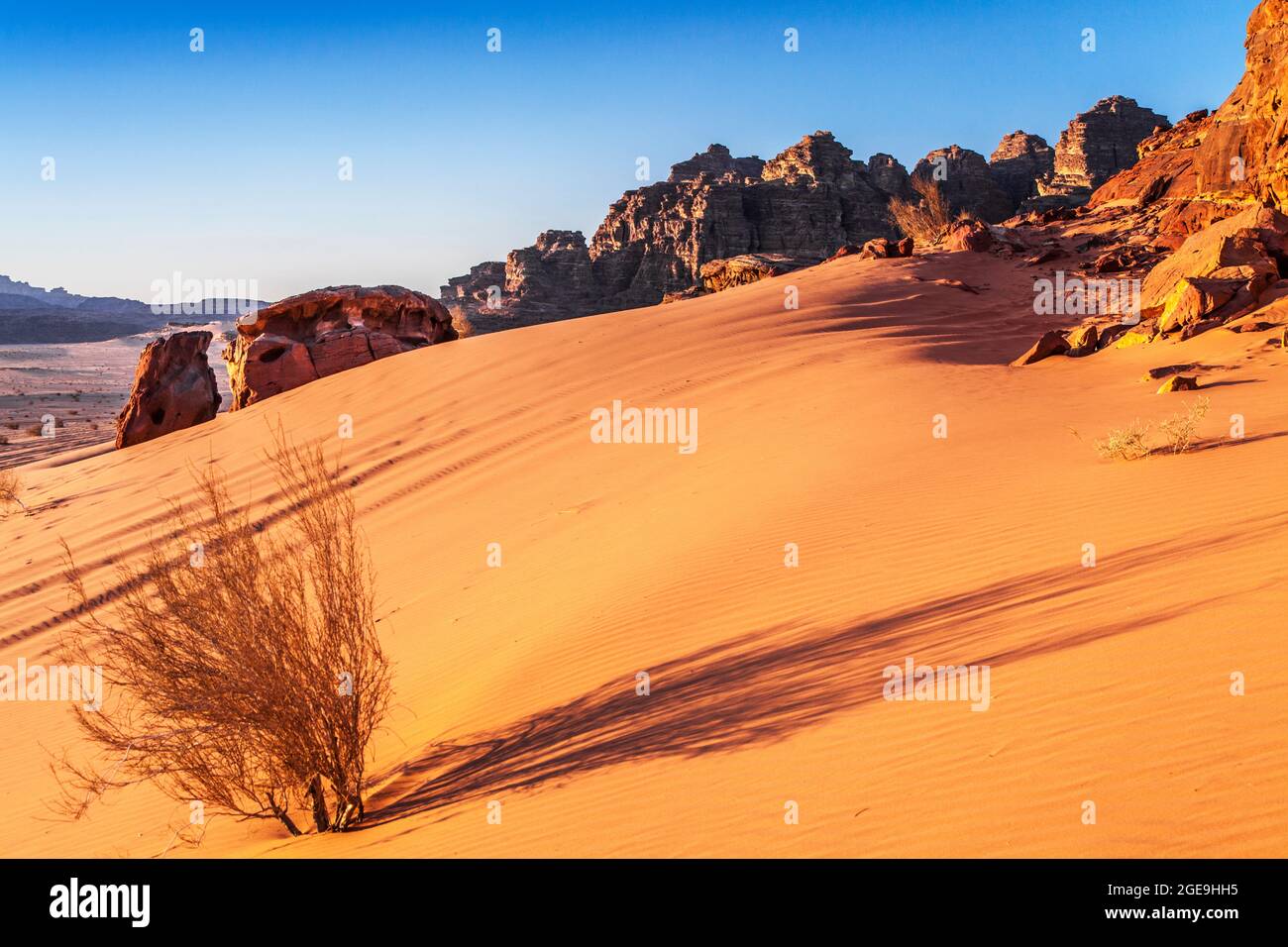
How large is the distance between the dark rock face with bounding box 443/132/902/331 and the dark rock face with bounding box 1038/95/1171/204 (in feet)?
34.7

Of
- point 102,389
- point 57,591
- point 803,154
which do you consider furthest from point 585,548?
point 803,154

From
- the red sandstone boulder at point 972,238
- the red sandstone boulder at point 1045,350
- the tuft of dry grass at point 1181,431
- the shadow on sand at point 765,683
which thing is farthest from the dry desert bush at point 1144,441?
the red sandstone boulder at point 972,238

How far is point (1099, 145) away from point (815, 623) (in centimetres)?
6180

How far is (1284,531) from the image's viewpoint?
519 cm

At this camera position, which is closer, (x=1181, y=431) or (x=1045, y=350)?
(x=1181, y=431)

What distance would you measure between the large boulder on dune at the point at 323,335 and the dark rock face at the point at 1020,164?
4928 cm

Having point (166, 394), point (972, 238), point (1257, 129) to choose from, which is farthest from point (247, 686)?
point (972, 238)

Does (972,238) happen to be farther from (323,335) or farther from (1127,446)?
(1127,446)

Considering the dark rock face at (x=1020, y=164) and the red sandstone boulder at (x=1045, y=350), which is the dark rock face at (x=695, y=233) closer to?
the dark rock face at (x=1020, y=164)

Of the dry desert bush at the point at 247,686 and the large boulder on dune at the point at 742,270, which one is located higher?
the large boulder on dune at the point at 742,270

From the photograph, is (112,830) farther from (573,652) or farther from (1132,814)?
(1132,814)

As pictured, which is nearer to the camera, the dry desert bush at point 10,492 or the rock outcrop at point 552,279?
the dry desert bush at point 10,492

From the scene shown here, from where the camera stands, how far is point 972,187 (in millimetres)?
57969

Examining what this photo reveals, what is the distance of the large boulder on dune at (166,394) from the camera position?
17578mm
